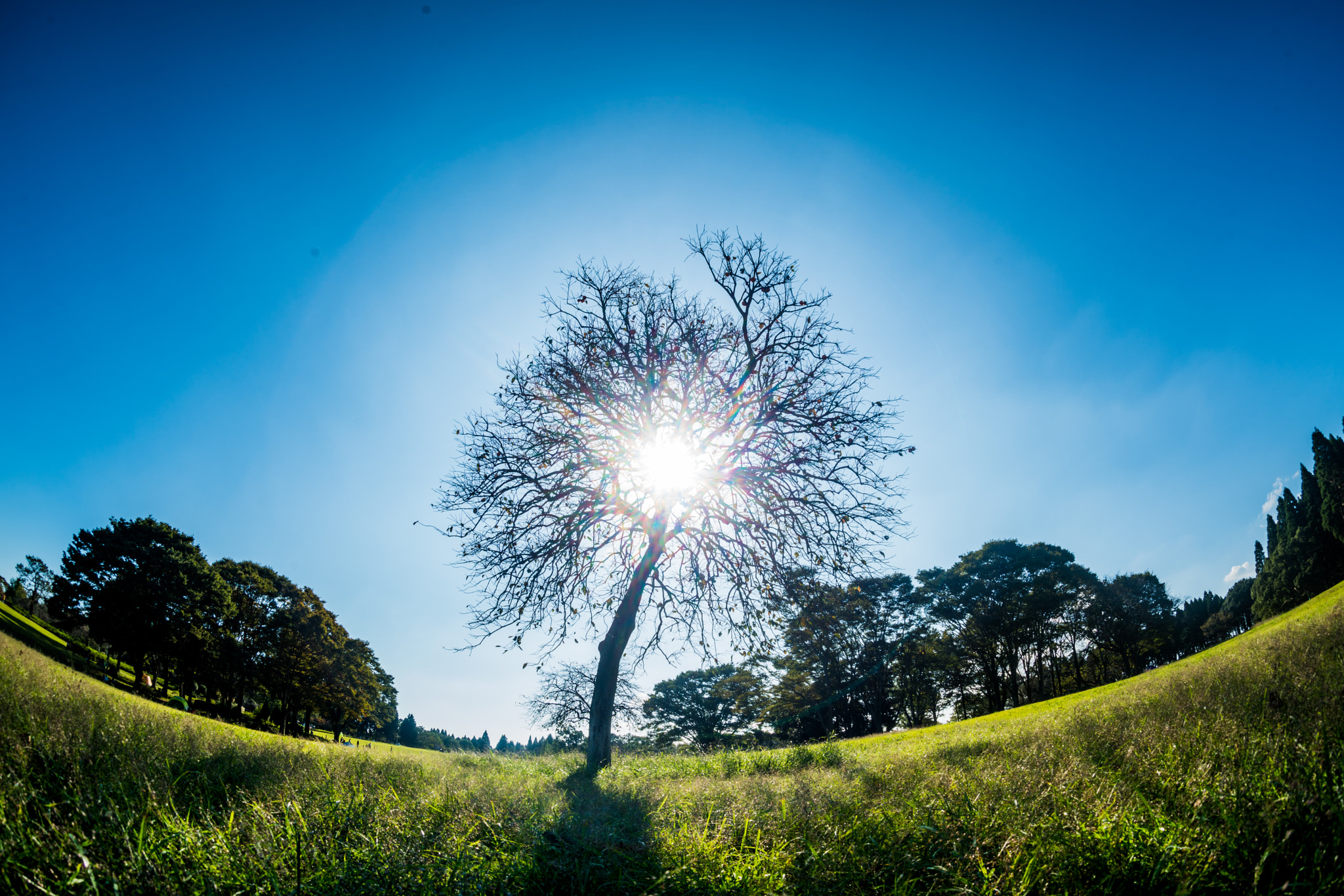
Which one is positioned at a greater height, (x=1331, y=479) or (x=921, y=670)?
(x=1331, y=479)

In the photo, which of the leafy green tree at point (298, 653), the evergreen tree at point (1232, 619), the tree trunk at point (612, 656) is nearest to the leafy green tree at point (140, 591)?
the leafy green tree at point (298, 653)

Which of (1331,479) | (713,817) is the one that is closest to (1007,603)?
(1331,479)

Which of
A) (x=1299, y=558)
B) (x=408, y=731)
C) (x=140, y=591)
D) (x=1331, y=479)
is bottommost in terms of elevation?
(x=408, y=731)

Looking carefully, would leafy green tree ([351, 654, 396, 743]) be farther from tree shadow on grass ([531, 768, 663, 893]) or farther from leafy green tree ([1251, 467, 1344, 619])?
leafy green tree ([1251, 467, 1344, 619])

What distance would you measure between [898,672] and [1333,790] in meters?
39.3

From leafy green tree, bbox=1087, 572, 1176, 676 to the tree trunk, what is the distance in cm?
4514

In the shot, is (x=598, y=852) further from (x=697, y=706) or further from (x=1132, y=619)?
(x=1132, y=619)

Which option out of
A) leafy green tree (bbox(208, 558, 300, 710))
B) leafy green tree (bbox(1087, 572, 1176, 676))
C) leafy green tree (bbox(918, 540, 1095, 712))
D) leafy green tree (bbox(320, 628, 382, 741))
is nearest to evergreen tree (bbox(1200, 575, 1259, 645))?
leafy green tree (bbox(1087, 572, 1176, 676))

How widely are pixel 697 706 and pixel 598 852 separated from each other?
52.1 meters

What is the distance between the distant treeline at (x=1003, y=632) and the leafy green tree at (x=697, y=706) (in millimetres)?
3120

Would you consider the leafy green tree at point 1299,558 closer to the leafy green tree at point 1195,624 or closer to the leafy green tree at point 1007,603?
the leafy green tree at point 1195,624

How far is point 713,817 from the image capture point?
14.7ft

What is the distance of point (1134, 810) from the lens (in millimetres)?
3416

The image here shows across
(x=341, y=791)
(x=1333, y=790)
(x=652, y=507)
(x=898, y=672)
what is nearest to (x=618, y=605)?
(x=652, y=507)
